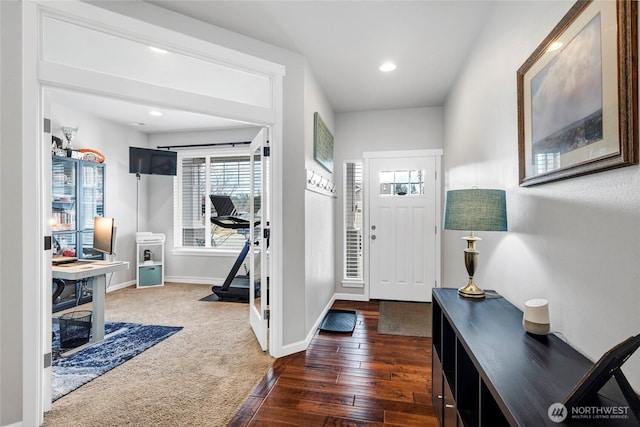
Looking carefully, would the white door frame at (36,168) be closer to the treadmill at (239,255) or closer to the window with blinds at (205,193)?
the treadmill at (239,255)

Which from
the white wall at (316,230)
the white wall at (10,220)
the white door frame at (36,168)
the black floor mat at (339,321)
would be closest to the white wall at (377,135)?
the white wall at (316,230)

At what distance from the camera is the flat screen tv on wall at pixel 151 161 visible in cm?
486

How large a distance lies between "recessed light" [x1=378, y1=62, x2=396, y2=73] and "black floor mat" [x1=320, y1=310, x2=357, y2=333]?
2690mm

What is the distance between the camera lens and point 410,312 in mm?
3814

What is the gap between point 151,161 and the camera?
496 cm

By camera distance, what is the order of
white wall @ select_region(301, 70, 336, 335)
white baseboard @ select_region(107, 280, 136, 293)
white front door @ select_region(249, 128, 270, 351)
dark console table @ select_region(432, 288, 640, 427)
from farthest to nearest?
1. white baseboard @ select_region(107, 280, 136, 293)
2. white wall @ select_region(301, 70, 336, 335)
3. white front door @ select_region(249, 128, 270, 351)
4. dark console table @ select_region(432, 288, 640, 427)

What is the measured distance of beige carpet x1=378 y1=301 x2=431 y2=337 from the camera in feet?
10.5

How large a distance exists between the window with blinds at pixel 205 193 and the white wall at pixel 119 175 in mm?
669

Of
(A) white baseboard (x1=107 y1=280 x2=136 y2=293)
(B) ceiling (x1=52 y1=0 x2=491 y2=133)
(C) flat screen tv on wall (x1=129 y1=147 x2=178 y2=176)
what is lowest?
(A) white baseboard (x1=107 y1=280 x2=136 y2=293)

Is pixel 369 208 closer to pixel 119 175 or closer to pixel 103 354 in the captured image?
pixel 103 354

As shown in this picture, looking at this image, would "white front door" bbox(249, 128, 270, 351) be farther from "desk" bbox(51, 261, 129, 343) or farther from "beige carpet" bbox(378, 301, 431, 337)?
"desk" bbox(51, 261, 129, 343)

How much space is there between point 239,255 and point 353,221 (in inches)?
67.6

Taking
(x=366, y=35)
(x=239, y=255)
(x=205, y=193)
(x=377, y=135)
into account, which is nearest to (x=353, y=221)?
(x=377, y=135)

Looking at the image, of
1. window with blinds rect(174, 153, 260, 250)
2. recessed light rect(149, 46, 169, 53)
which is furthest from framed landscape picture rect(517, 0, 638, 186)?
window with blinds rect(174, 153, 260, 250)
